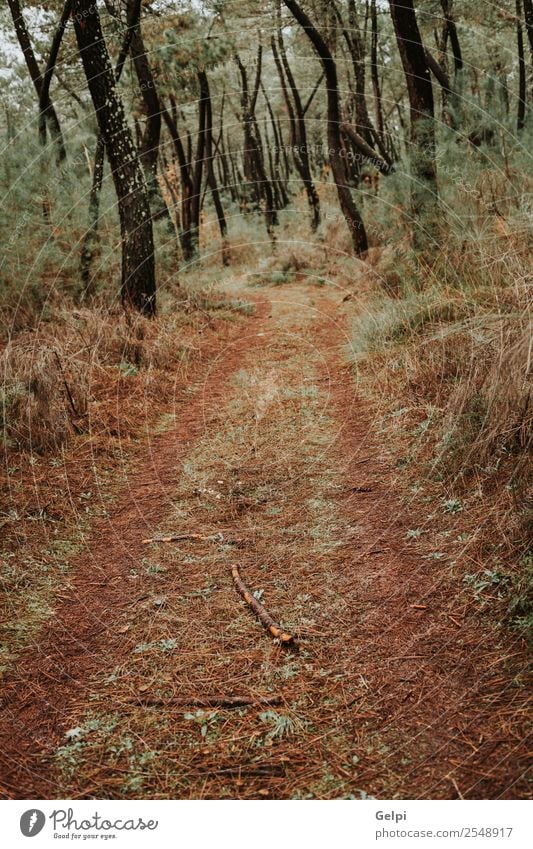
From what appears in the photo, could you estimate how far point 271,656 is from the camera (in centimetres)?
238

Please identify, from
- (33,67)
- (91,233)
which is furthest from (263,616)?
(33,67)

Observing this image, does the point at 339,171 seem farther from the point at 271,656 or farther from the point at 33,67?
the point at 271,656

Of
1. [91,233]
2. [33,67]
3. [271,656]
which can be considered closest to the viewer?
[271,656]

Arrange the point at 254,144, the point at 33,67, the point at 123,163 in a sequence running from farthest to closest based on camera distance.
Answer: the point at 254,144 → the point at 33,67 → the point at 123,163

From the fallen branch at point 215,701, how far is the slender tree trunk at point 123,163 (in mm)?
6030

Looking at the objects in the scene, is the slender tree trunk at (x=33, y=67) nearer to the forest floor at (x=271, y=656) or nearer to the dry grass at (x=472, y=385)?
the dry grass at (x=472, y=385)

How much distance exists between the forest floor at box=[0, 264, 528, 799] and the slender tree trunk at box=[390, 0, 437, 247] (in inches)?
158

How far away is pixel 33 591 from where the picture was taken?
9.84 feet

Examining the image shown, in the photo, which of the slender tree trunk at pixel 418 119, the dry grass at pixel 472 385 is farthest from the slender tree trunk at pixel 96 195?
the dry grass at pixel 472 385

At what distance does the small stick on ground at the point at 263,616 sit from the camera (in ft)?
8.02
